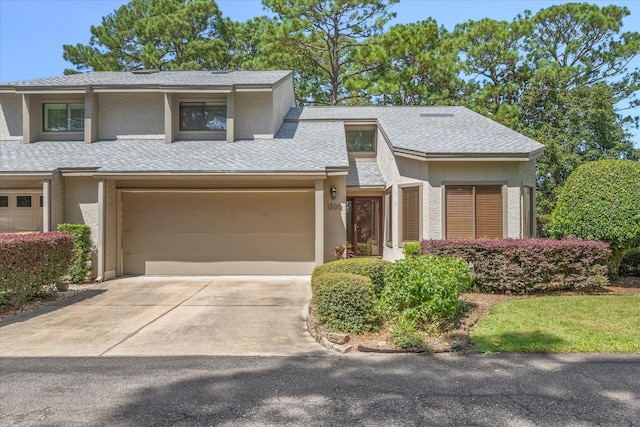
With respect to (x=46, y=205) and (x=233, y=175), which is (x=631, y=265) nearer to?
(x=233, y=175)

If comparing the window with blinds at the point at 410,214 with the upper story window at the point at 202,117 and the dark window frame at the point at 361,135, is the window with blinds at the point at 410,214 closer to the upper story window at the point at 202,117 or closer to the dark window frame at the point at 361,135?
the dark window frame at the point at 361,135

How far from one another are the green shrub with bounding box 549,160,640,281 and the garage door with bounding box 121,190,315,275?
267 inches

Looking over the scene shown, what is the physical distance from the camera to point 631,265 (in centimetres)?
1174

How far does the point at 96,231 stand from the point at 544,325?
11374mm

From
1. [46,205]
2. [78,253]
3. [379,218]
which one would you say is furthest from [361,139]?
[46,205]

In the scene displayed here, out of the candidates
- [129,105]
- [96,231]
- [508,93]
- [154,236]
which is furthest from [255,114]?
[508,93]

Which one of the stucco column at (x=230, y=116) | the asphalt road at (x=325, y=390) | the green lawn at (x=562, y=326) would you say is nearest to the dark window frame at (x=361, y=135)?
the stucco column at (x=230, y=116)

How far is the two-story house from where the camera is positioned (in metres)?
11.6

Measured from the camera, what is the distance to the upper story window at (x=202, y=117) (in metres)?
14.6

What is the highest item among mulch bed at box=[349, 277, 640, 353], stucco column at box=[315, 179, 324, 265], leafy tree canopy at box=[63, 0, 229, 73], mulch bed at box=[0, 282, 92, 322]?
leafy tree canopy at box=[63, 0, 229, 73]

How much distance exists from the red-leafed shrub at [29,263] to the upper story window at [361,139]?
9867 millimetres

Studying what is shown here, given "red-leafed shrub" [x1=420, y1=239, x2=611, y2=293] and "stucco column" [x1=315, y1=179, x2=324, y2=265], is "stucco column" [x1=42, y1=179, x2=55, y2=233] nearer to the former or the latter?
"stucco column" [x1=315, y1=179, x2=324, y2=265]

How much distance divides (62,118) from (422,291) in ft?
46.1

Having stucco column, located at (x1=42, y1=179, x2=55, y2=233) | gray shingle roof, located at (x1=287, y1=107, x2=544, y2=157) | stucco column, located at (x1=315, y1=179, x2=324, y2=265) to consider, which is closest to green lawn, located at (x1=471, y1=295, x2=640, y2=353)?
gray shingle roof, located at (x1=287, y1=107, x2=544, y2=157)
